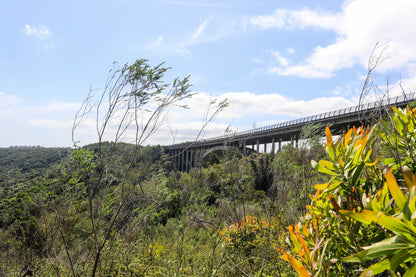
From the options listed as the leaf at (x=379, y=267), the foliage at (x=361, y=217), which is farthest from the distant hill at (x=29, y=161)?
the leaf at (x=379, y=267)

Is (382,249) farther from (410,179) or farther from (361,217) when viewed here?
(410,179)

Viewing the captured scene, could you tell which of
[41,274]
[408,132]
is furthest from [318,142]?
[41,274]

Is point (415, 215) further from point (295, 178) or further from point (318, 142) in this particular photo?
point (318, 142)

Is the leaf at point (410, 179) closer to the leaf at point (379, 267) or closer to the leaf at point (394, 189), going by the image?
the leaf at point (394, 189)

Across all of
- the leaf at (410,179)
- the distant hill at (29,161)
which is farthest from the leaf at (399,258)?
the distant hill at (29,161)

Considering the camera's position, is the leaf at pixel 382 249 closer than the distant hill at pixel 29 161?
Yes

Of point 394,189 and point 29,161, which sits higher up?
point 394,189

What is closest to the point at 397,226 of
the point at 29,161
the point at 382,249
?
the point at 382,249

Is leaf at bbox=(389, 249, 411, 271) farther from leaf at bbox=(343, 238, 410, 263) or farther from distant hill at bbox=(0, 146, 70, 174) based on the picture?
distant hill at bbox=(0, 146, 70, 174)

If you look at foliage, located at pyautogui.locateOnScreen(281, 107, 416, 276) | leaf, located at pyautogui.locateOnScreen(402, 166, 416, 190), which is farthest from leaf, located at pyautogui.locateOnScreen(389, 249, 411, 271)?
leaf, located at pyautogui.locateOnScreen(402, 166, 416, 190)

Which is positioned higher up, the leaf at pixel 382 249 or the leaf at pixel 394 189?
the leaf at pixel 394 189

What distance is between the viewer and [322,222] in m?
1.02

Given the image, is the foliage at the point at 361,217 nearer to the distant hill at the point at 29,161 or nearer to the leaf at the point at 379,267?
the leaf at the point at 379,267

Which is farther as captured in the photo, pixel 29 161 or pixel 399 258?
pixel 29 161
